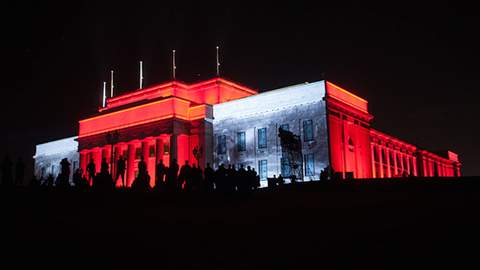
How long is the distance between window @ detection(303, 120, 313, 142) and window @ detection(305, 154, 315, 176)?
4.17ft

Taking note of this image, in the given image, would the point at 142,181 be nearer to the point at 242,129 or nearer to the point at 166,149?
the point at 242,129

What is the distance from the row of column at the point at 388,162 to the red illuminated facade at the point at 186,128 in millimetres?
159

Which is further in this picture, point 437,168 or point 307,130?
point 437,168

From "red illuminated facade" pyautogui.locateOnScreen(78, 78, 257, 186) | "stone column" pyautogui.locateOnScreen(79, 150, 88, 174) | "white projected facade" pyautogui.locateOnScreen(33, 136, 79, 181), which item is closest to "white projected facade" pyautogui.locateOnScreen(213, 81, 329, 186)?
"red illuminated facade" pyautogui.locateOnScreen(78, 78, 257, 186)

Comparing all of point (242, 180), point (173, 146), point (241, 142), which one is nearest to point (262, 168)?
point (241, 142)

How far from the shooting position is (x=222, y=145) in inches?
1641

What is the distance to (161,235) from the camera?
40.8ft

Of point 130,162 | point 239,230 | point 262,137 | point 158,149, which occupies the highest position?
point 262,137

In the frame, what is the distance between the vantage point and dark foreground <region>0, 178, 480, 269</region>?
33.6 feet

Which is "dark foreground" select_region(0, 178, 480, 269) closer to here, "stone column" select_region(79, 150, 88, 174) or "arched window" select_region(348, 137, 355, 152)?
"arched window" select_region(348, 137, 355, 152)

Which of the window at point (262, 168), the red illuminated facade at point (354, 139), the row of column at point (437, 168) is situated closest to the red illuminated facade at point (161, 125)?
the window at point (262, 168)

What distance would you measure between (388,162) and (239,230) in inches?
1658

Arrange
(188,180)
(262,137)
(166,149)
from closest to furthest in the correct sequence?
1. (188,180)
2. (262,137)
3. (166,149)

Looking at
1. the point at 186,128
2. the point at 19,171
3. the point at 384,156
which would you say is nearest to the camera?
the point at 19,171
